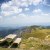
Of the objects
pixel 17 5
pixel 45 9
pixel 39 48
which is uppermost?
pixel 17 5

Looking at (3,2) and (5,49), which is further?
(3,2)

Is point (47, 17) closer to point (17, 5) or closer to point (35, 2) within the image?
point (35, 2)

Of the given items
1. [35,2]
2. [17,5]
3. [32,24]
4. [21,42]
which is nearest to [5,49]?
[21,42]

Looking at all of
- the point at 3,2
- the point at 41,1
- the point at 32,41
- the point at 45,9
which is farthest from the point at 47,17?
the point at 3,2

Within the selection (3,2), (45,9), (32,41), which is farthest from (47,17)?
(3,2)

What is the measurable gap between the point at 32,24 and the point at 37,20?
0.24m

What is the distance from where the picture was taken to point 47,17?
4.57m

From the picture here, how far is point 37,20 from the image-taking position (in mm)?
4605

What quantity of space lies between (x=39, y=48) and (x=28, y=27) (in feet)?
2.86

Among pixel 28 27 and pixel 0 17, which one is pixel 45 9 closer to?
pixel 28 27

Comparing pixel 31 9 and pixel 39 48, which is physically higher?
pixel 31 9

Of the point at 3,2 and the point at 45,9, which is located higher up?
the point at 3,2

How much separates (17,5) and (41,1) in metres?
0.83

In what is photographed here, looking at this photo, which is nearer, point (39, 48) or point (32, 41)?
point (39, 48)
